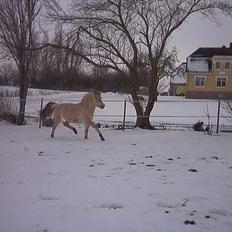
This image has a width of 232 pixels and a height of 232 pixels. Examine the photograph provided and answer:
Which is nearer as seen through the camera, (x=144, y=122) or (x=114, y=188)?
(x=114, y=188)

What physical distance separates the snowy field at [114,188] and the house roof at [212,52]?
5437cm

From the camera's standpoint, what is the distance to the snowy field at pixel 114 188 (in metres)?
4.78

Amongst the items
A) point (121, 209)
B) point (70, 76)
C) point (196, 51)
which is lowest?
point (121, 209)

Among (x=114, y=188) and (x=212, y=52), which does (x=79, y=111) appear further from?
(x=212, y=52)

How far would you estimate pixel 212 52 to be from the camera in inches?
2534

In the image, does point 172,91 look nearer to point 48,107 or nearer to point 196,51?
point 196,51

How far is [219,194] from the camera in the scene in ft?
19.9

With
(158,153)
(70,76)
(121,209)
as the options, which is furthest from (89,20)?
(70,76)

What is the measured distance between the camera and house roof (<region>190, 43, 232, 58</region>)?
62.8 metres

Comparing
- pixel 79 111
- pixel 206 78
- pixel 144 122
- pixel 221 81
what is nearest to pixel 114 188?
pixel 79 111

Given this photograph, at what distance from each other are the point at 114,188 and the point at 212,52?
60918 millimetres

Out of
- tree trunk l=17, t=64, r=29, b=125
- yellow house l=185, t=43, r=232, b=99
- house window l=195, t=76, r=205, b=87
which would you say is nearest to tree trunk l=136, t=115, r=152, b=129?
tree trunk l=17, t=64, r=29, b=125

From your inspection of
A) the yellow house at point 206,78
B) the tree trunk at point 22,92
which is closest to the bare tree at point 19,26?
the tree trunk at point 22,92

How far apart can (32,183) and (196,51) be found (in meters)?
61.8
